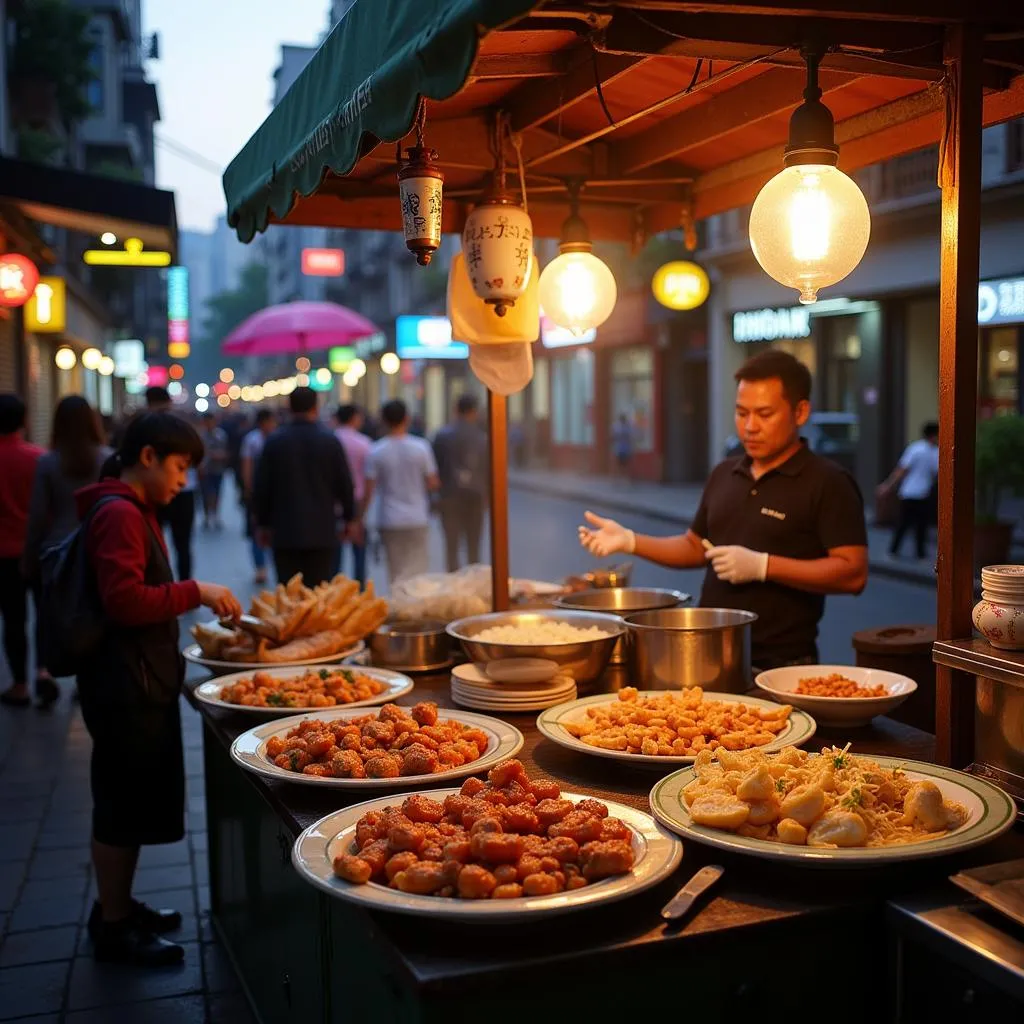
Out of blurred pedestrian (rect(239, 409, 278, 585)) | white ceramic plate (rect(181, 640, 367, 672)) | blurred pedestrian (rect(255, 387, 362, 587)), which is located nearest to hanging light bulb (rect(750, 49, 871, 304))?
white ceramic plate (rect(181, 640, 367, 672))

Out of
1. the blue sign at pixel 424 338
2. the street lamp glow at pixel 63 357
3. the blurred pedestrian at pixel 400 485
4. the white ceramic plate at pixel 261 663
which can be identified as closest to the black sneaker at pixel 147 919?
the white ceramic plate at pixel 261 663

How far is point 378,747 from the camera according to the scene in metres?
3.20

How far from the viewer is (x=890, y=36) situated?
315cm

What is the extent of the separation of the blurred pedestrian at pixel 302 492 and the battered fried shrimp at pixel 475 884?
25.3ft

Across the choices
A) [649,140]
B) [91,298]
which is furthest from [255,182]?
[91,298]

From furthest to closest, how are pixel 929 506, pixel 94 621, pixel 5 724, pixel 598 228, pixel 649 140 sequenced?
pixel 929 506, pixel 5 724, pixel 598 228, pixel 649 140, pixel 94 621

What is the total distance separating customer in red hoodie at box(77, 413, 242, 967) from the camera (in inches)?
163

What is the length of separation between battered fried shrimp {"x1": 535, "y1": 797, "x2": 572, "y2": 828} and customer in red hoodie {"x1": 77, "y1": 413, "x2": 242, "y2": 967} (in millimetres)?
2106

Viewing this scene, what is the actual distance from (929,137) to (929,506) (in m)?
11.7

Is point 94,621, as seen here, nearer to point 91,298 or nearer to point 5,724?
point 5,724

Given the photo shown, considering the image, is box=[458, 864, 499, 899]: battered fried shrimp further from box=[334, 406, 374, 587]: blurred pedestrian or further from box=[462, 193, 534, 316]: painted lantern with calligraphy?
box=[334, 406, 374, 587]: blurred pedestrian

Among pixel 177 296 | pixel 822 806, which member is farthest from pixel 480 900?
pixel 177 296

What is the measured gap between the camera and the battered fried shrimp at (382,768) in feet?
9.78

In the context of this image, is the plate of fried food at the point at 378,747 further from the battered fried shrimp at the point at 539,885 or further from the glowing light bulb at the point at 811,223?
the glowing light bulb at the point at 811,223
